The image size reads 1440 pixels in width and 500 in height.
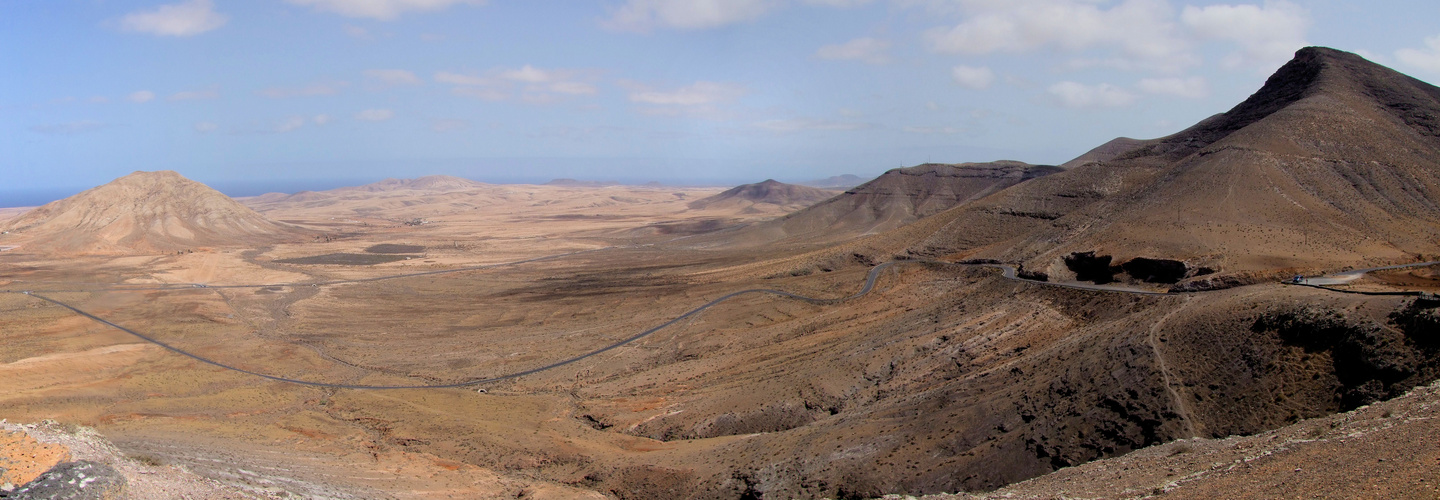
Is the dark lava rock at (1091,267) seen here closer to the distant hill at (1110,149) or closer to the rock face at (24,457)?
the rock face at (24,457)

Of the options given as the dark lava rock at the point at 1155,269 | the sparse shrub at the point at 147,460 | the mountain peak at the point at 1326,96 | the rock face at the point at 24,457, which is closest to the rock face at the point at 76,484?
the rock face at the point at 24,457

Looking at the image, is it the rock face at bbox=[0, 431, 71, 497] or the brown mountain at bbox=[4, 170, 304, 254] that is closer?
the rock face at bbox=[0, 431, 71, 497]

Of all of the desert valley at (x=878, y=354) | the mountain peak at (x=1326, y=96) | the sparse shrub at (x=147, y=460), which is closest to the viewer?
the sparse shrub at (x=147, y=460)

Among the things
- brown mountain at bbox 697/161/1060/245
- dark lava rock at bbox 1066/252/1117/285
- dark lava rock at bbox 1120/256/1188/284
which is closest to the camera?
dark lava rock at bbox 1120/256/1188/284

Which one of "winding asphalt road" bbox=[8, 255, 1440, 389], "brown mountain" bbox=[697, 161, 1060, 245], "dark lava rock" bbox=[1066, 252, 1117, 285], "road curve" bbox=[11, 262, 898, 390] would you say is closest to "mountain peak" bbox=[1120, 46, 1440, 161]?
"dark lava rock" bbox=[1066, 252, 1117, 285]

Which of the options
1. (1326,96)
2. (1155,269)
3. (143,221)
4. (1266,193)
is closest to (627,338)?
(1155,269)

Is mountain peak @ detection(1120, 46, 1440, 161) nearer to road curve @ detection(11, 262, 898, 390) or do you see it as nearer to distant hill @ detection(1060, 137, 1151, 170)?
road curve @ detection(11, 262, 898, 390)

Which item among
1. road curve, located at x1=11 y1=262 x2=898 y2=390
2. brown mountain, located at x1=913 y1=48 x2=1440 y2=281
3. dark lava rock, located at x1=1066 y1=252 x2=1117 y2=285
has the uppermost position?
brown mountain, located at x1=913 y1=48 x2=1440 y2=281
